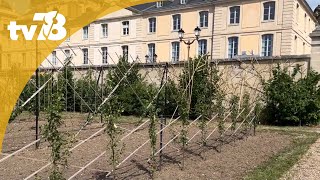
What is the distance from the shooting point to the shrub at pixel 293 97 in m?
10.9

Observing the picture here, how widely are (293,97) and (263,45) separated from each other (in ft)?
67.1

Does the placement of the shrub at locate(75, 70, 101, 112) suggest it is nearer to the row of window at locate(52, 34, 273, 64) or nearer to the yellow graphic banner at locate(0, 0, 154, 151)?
the yellow graphic banner at locate(0, 0, 154, 151)

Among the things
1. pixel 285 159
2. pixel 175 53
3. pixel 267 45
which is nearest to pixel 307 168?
pixel 285 159

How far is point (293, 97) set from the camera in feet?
35.8

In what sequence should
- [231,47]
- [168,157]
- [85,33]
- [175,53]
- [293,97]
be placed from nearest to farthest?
[168,157] → [293,97] → [231,47] → [175,53] → [85,33]

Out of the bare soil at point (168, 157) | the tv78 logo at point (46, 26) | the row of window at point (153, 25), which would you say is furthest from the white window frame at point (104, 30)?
the bare soil at point (168, 157)

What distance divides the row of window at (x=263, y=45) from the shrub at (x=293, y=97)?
19003 mm

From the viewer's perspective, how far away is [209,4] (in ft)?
105

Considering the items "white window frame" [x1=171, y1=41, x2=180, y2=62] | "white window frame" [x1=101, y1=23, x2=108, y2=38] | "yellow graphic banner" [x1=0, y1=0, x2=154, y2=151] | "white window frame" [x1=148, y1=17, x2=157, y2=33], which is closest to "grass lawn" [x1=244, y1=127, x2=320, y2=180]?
"yellow graphic banner" [x1=0, y1=0, x2=154, y2=151]

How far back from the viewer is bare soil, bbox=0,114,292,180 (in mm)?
5180

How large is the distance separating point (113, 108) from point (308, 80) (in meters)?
8.88

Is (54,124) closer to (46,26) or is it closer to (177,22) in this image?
(46,26)

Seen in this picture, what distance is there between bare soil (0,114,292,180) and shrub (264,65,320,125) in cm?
230

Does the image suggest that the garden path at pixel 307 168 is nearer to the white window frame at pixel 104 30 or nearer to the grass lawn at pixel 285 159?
the grass lawn at pixel 285 159
